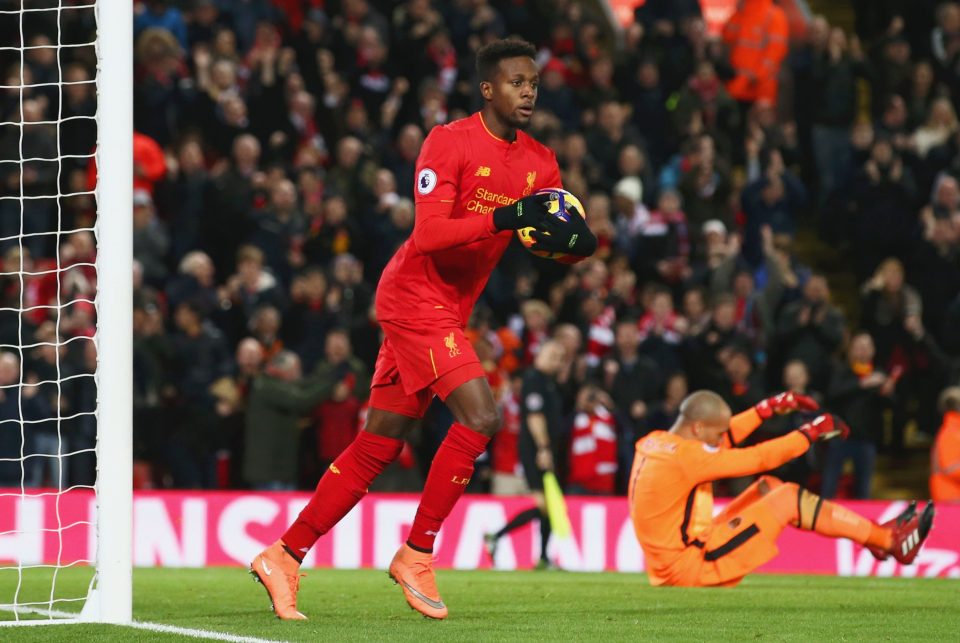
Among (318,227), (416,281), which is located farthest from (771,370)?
(416,281)

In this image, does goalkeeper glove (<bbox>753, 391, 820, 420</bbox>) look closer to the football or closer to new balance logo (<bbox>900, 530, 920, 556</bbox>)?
new balance logo (<bbox>900, 530, 920, 556</bbox>)

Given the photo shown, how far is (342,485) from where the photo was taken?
255 inches

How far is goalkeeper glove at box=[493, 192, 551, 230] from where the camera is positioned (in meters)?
5.81

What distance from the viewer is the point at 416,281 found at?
6.32 metres

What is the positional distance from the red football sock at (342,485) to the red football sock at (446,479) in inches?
10.8

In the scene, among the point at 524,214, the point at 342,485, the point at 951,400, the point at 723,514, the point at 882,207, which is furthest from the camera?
the point at 882,207

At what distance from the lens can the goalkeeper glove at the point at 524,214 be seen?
19.1ft

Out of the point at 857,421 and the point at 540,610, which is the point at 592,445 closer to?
the point at 857,421

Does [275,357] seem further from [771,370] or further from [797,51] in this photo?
[797,51]

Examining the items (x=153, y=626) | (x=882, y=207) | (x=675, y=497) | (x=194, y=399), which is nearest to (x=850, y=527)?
(x=675, y=497)

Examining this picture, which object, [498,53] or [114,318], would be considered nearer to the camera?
[114,318]

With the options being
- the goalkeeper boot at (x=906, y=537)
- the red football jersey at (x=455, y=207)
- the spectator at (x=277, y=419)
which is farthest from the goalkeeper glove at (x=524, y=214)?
the spectator at (x=277, y=419)

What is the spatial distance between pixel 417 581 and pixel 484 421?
695 millimetres

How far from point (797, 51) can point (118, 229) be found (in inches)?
466
